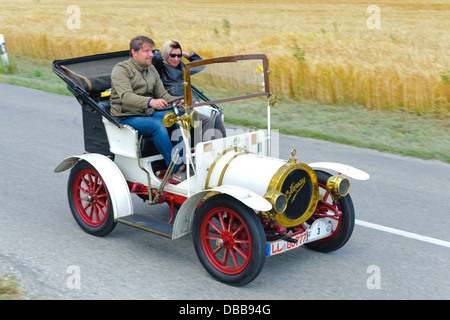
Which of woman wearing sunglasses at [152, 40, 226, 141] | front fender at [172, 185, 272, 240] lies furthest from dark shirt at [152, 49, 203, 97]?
front fender at [172, 185, 272, 240]

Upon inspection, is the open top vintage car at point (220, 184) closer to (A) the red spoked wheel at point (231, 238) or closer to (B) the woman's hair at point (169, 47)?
(A) the red spoked wheel at point (231, 238)

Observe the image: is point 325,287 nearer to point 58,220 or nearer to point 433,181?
point 58,220

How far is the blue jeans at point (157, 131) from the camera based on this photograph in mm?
5637

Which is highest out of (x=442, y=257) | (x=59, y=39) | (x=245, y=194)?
(x=59, y=39)

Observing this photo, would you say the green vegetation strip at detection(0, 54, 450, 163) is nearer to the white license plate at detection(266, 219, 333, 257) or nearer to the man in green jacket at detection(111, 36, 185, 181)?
the man in green jacket at detection(111, 36, 185, 181)

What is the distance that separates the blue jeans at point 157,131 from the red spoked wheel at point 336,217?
1.33 m

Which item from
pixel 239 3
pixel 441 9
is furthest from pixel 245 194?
pixel 239 3

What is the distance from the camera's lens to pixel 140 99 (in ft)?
18.9

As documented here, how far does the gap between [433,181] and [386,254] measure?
2619mm

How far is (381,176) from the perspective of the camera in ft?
26.4

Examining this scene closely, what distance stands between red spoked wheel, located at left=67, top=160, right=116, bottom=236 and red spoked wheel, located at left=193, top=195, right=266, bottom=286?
1145 millimetres

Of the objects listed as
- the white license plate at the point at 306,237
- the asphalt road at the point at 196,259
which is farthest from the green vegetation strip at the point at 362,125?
the white license plate at the point at 306,237

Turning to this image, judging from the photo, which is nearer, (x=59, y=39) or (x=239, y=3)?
(x=59, y=39)

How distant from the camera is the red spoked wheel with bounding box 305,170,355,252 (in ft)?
17.6
